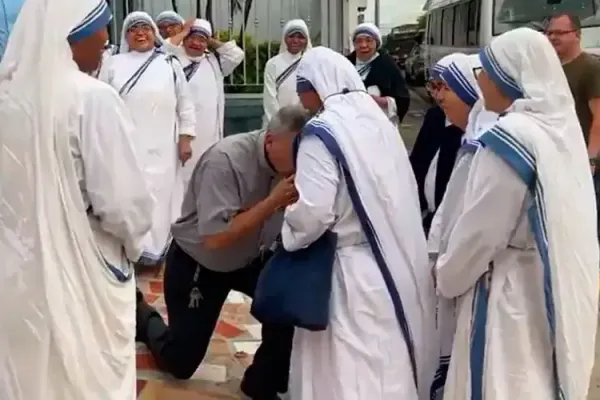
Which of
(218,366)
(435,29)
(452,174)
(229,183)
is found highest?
(452,174)

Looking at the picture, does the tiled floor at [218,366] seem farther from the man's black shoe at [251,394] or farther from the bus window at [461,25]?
the bus window at [461,25]

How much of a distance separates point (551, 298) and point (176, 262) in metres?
1.88

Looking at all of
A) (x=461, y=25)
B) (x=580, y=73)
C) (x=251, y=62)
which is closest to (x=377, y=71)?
(x=580, y=73)

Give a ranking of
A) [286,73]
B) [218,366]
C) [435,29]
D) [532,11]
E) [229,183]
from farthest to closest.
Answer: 1. [435,29]
2. [532,11]
3. [286,73]
4. [218,366]
5. [229,183]

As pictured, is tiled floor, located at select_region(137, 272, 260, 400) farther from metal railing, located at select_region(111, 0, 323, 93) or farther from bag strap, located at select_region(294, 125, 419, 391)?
metal railing, located at select_region(111, 0, 323, 93)

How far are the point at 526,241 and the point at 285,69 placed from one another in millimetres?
5001

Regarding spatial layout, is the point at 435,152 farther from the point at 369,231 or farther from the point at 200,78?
the point at 200,78

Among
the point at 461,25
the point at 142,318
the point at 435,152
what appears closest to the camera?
the point at 435,152

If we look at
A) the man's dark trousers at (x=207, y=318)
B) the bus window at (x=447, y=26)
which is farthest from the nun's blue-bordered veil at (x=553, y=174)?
the bus window at (x=447, y=26)

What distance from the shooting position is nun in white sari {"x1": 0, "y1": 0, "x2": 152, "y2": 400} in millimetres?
2982

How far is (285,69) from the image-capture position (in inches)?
310

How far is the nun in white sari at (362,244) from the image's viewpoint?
10.9ft

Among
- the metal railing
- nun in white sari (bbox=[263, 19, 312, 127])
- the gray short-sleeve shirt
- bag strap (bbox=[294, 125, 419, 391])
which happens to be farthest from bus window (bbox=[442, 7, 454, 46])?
bag strap (bbox=[294, 125, 419, 391])

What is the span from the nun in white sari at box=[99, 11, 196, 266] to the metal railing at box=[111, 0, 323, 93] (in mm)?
2362
